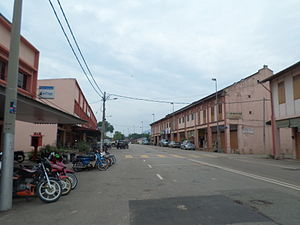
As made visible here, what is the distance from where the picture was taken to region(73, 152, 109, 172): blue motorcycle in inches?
560

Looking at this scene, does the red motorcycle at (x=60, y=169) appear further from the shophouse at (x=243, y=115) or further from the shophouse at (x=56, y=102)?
the shophouse at (x=243, y=115)

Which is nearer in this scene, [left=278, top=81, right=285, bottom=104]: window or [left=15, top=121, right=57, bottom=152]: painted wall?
[left=15, top=121, right=57, bottom=152]: painted wall

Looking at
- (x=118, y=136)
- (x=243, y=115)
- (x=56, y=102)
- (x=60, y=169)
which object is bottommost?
(x=60, y=169)

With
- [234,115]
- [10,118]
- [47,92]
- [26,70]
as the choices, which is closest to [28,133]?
[47,92]

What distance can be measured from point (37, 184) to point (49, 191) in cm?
38

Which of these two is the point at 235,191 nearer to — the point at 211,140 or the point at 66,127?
the point at 66,127

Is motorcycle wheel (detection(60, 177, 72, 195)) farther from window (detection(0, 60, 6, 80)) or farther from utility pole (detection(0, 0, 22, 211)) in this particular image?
window (detection(0, 60, 6, 80))

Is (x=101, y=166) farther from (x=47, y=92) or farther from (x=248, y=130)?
(x=248, y=130)

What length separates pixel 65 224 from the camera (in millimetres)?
5246

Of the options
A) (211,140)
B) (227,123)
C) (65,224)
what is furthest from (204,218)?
(211,140)

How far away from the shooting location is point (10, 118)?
6.75 metres

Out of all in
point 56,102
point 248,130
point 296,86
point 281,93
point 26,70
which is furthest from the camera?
point 248,130

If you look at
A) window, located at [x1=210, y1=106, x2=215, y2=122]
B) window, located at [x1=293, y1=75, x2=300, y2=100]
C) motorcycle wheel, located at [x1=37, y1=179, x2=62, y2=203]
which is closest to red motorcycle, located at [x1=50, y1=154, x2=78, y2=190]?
motorcycle wheel, located at [x1=37, y1=179, x2=62, y2=203]

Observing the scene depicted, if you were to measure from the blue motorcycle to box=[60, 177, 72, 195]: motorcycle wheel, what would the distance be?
236 inches
